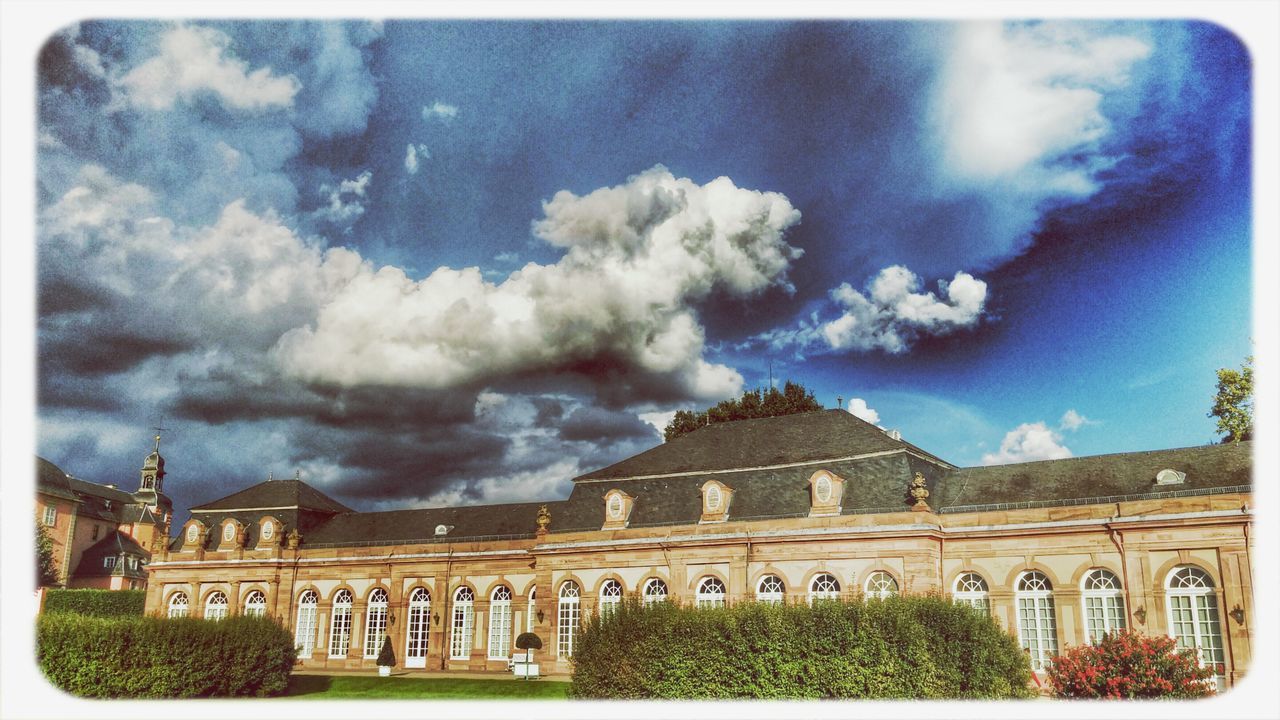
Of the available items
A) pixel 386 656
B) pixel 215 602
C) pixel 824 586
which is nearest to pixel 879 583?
pixel 824 586

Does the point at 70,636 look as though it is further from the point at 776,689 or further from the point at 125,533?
the point at 125,533

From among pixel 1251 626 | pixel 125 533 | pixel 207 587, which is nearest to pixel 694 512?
pixel 1251 626

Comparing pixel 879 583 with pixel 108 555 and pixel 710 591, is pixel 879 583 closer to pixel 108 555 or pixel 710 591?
pixel 710 591

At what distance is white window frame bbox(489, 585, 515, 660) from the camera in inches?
1583

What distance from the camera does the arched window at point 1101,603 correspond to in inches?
1136

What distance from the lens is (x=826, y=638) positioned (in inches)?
902

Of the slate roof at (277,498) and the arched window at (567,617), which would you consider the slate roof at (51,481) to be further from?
the arched window at (567,617)

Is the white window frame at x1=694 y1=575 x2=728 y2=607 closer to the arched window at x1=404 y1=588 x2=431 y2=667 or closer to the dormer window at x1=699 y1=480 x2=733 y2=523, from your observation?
the dormer window at x1=699 y1=480 x2=733 y2=523

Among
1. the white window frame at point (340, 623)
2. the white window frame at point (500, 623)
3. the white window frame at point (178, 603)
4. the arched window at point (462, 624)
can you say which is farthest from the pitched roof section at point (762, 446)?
the white window frame at point (178, 603)

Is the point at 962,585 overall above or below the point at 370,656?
above

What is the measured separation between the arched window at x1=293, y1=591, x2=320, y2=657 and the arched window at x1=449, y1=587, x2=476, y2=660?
25.1 ft

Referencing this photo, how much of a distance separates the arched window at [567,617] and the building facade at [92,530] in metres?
38.2

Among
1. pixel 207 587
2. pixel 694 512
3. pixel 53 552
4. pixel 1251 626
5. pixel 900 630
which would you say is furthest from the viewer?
pixel 53 552

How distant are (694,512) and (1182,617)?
16.2m
